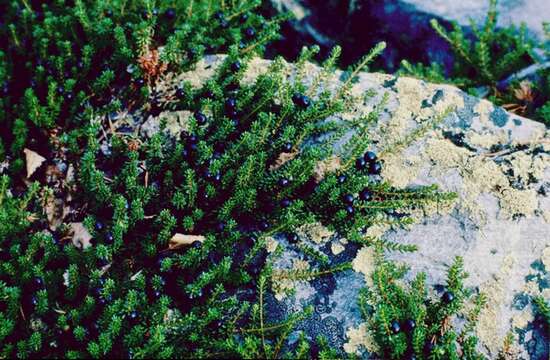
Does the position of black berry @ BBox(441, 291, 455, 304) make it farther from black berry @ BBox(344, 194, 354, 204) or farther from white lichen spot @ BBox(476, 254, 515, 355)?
black berry @ BBox(344, 194, 354, 204)

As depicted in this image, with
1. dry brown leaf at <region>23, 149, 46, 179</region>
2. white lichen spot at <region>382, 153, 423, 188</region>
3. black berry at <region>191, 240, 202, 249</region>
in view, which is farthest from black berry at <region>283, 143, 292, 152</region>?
dry brown leaf at <region>23, 149, 46, 179</region>

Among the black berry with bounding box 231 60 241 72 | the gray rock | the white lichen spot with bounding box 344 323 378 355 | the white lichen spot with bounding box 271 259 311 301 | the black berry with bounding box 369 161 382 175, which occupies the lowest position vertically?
the white lichen spot with bounding box 344 323 378 355

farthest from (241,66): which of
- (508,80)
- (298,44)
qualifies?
(508,80)

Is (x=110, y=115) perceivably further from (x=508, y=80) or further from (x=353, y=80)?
(x=508, y=80)

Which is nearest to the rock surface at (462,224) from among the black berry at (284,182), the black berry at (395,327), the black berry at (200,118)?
the black berry at (395,327)

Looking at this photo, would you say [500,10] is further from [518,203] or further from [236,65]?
[236,65]

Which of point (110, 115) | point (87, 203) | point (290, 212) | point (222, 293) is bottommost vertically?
point (222, 293)
